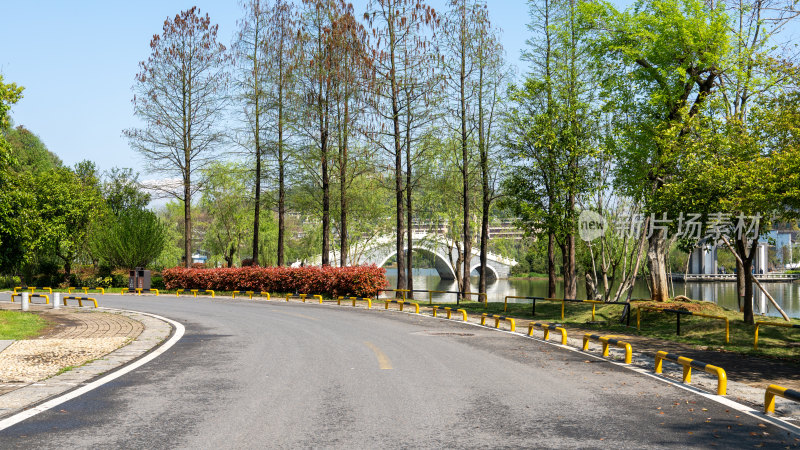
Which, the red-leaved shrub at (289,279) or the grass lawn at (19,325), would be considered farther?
the red-leaved shrub at (289,279)

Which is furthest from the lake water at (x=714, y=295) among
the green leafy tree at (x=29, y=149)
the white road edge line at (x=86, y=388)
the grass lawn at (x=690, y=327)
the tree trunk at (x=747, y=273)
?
the green leafy tree at (x=29, y=149)

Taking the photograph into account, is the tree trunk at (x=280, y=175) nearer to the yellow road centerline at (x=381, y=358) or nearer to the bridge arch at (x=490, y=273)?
the yellow road centerline at (x=381, y=358)

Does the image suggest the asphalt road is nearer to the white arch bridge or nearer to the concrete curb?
the concrete curb

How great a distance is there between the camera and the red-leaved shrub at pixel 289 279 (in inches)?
1289

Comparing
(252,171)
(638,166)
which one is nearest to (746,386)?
(638,166)

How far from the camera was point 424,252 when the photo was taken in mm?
64938

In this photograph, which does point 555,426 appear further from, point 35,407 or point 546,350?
point 546,350

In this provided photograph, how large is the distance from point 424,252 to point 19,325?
48959 millimetres

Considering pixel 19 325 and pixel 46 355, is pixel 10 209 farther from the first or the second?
pixel 46 355

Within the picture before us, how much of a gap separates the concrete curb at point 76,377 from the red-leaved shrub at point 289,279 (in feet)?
55.6

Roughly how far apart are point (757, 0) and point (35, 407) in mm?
15271

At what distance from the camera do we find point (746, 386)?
9844 mm

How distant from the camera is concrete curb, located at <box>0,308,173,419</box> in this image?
780 cm

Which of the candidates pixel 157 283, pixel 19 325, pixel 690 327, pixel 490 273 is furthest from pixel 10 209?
pixel 490 273
